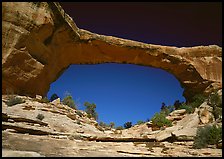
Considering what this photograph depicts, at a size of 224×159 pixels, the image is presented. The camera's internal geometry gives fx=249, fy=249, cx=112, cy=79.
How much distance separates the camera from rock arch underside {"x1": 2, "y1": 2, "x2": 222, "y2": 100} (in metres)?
14.9

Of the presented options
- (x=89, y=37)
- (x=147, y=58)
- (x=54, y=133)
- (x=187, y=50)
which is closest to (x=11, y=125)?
(x=54, y=133)

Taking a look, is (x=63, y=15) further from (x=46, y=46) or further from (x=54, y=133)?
(x=54, y=133)

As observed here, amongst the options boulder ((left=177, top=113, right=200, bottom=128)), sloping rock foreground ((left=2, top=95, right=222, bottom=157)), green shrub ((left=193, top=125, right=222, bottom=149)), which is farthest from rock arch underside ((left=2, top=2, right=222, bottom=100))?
green shrub ((left=193, top=125, right=222, bottom=149))

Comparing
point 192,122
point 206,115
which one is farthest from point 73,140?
point 206,115

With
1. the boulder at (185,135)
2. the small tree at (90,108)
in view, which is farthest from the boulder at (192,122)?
the small tree at (90,108)

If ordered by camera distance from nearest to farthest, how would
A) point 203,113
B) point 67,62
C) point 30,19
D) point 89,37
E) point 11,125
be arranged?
point 11,125
point 203,113
point 30,19
point 89,37
point 67,62

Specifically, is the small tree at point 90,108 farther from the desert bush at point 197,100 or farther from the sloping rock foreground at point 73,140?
the sloping rock foreground at point 73,140

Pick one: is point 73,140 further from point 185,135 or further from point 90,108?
point 90,108

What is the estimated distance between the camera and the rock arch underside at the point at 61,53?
1487 centimetres

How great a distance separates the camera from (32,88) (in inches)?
661

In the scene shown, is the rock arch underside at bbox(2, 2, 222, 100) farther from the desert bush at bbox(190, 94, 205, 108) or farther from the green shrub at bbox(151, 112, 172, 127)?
the green shrub at bbox(151, 112, 172, 127)

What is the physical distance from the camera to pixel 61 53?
19.2 metres

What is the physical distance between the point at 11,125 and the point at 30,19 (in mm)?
9072

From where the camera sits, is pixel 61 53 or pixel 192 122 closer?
pixel 192 122
